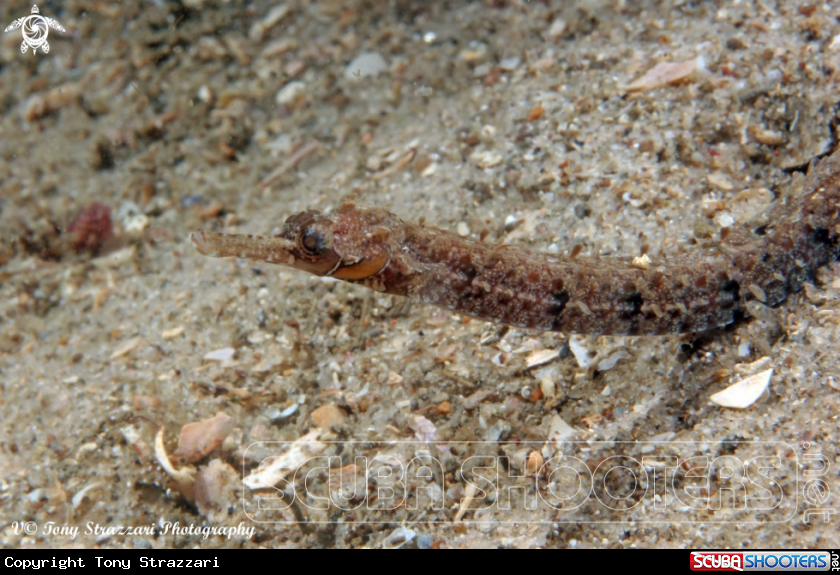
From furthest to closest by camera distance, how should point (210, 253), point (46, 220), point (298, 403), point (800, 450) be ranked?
point (46, 220) → point (298, 403) → point (210, 253) → point (800, 450)

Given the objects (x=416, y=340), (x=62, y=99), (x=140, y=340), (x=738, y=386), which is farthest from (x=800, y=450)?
(x=62, y=99)

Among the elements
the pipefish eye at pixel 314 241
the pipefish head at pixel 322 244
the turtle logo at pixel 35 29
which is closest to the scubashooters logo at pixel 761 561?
the pipefish head at pixel 322 244

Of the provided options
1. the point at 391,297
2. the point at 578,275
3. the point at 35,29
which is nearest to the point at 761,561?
the point at 578,275

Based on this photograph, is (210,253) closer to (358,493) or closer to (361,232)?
(361,232)

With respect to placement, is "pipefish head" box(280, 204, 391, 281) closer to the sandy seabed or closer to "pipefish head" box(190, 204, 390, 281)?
"pipefish head" box(190, 204, 390, 281)

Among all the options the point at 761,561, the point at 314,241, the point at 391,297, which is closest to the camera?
the point at 761,561

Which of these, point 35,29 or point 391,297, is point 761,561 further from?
point 35,29
